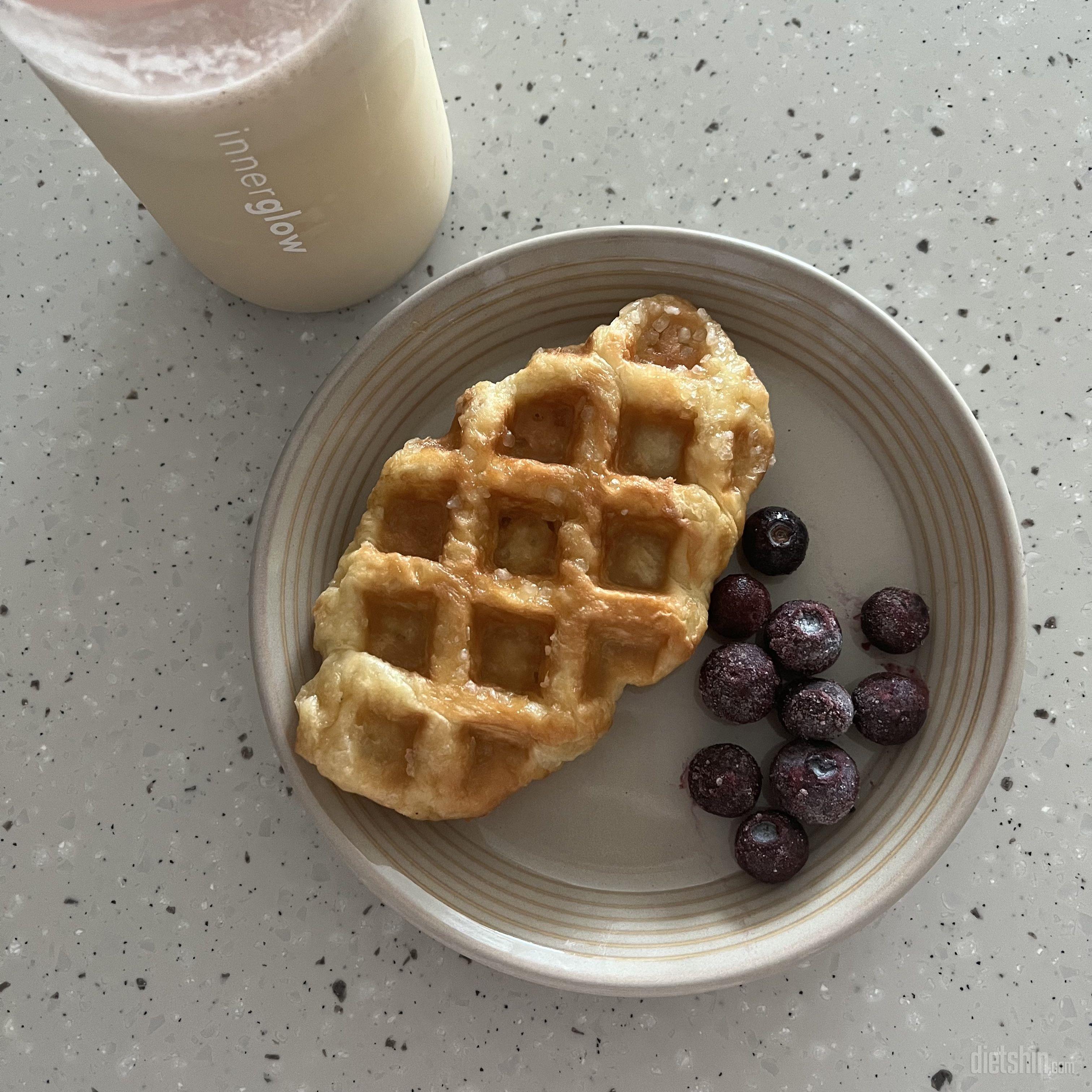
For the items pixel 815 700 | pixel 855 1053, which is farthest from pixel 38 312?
pixel 855 1053

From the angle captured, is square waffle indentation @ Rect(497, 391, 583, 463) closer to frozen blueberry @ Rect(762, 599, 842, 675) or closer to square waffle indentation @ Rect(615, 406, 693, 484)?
square waffle indentation @ Rect(615, 406, 693, 484)

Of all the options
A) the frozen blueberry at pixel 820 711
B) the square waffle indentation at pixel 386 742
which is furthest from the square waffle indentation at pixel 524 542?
the frozen blueberry at pixel 820 711

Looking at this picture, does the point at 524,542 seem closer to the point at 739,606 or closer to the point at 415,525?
the point at 415,525

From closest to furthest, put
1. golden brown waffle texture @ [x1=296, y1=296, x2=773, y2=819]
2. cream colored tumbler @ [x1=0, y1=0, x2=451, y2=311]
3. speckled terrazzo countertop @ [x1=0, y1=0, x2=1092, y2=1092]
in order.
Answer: cream colored tumbler @ [x1=0, y1=0, x2=451, y2=311], golden brown waffle texture @ [x1=296, y1=296, x2=773, y2=819], speckled terrazzo countertop @ [x1=0, y1=0, x2=1092, y2=1092]

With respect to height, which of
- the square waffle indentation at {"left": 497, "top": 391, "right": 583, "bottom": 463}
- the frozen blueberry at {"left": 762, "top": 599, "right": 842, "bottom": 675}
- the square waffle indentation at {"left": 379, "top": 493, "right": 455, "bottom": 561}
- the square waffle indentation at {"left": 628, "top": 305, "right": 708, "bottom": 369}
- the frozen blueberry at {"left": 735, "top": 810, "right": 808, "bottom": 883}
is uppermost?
the square waffle indentation at {"left": 628, "top": 305, "right": 708, "bottom": 369}

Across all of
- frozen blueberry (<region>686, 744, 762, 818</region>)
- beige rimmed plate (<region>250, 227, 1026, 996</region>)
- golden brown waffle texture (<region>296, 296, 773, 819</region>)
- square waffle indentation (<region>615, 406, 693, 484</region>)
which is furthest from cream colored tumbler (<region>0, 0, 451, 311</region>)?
frozen blueberry (<region>686, 744, 762, 818</region>)

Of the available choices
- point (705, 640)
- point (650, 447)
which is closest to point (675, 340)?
point (650, 447)
